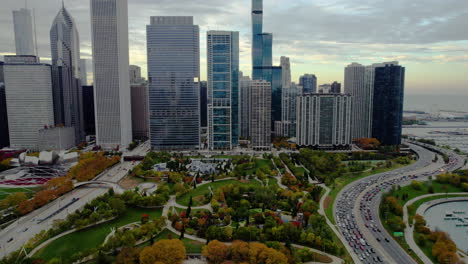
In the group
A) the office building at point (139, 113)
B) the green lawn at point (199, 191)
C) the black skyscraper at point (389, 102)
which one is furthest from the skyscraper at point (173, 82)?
the black skyscraper at point (389, 102)

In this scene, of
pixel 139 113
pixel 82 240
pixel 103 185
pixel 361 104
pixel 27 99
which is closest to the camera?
pixel 82 240

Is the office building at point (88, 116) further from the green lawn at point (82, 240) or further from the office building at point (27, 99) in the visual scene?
the green lawn at point (82, 240)

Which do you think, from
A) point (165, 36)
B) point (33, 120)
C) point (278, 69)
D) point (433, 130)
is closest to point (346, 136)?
point (278, 69)

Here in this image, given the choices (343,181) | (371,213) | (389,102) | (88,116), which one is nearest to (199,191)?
(371,213)

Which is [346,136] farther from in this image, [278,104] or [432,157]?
[278,104]

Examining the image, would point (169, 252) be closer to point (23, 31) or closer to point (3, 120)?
point (3, 120)

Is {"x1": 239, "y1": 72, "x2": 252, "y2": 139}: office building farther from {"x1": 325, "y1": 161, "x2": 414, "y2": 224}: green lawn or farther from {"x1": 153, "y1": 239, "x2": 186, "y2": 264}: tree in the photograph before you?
{"x1": 153, "y1": 239, "x2": 186, "y2": 264}: tree
